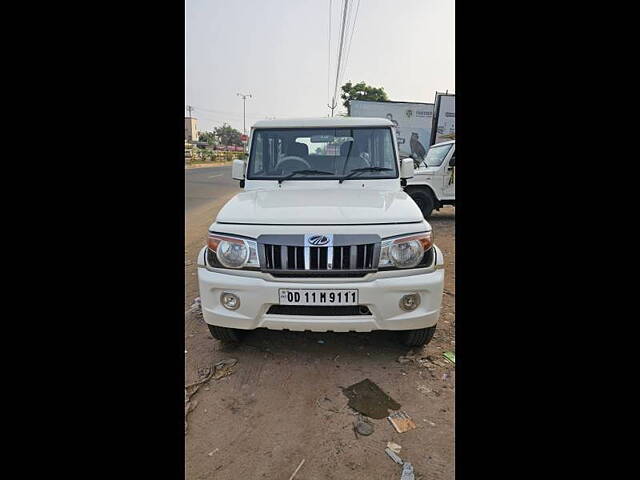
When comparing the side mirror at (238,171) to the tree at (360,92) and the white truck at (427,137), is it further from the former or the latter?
the tree at (360,92)

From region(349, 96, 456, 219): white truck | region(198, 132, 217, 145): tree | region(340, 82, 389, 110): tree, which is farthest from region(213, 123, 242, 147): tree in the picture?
region(349, 96, 456, 219): white truck

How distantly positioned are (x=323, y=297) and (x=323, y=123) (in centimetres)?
218

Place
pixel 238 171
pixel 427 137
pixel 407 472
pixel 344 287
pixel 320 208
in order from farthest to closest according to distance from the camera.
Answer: pixel 427 137 → pixel 238 171 → pixel 320 208 → pixel 344 287 → pixel 407 472

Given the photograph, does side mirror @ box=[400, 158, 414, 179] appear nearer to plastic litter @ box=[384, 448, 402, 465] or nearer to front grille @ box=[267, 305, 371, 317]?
front grille @ box=[267, 305, 371, 317]

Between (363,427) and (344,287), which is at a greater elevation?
(344,287)

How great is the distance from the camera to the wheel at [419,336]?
285 cm

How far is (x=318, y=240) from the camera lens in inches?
99.7

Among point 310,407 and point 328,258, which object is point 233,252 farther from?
point 310,407

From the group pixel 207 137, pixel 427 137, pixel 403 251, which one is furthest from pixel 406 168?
pixel 207 137

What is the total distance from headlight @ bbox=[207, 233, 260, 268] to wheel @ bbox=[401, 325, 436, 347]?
51.3 inches

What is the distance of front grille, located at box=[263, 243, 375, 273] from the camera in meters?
2.53
